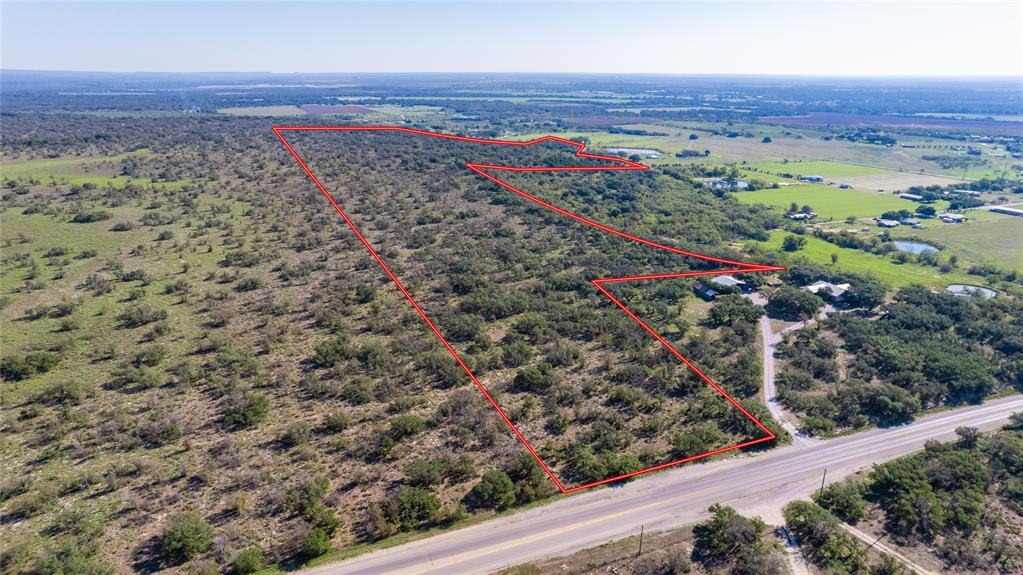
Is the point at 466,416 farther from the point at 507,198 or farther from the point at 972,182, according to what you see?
the point at 972,182

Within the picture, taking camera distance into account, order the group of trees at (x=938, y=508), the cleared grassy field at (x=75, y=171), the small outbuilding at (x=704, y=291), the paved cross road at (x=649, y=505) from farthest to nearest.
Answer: the cleared grassy field at (x=75, y=171)
the small outbuilding at (x=704, y=291)
the group of trees at (x=938, y=508)
the paved cross road at (x=649, y=505)

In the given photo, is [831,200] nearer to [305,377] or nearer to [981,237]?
[981,237]

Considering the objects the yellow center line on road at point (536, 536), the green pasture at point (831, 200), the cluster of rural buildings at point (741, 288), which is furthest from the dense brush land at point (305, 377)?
the green pasture at point (831, 200)

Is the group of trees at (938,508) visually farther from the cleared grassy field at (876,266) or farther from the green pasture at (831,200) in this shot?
the green pasture at (831,200)

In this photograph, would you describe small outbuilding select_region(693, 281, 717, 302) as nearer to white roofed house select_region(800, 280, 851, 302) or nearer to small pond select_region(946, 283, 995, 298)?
white roofed house select_region(800, 280, 851, 302)

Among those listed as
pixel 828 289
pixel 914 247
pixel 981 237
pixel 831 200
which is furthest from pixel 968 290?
pixel 831 200

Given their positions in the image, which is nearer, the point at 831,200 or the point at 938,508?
the point at 938,508
